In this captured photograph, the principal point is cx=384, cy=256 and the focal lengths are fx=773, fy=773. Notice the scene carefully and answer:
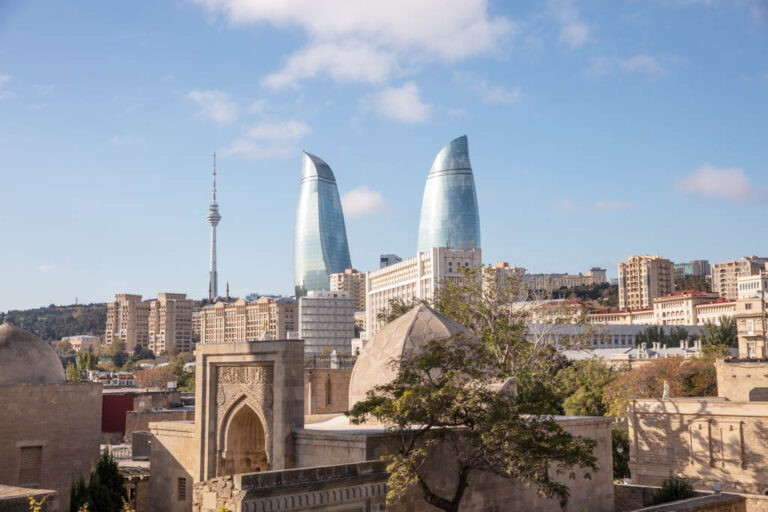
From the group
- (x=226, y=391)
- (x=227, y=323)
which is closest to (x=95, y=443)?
(x=226, y=391)

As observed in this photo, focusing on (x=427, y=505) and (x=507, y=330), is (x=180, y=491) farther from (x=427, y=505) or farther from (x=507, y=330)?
(x=507, y=330)

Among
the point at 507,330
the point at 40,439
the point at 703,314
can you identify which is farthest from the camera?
the point at 703,314

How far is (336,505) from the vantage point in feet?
40.8

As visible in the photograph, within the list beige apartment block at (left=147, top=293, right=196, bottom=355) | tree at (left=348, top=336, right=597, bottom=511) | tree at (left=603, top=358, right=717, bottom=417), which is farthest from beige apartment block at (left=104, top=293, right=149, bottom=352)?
tree at (left=348, top=336, right=597, bottom=511)

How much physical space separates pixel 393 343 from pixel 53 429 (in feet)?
34.2

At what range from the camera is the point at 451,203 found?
135 metres

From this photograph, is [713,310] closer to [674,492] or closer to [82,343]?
[674,492]

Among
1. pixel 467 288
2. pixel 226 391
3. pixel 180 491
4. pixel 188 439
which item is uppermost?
pixel 467 288

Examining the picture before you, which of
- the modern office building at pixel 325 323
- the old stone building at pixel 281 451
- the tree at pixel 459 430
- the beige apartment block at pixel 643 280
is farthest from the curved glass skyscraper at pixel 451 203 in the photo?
the tree at pixel 459 430

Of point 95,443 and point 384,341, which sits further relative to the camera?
point 95,443

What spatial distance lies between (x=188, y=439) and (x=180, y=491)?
131cm

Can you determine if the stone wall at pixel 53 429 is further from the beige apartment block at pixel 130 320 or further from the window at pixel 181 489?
the beige apartment block at pixel 130 320

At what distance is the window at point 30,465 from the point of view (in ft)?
68.8

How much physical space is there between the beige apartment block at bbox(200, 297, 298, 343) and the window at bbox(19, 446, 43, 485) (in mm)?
128097
